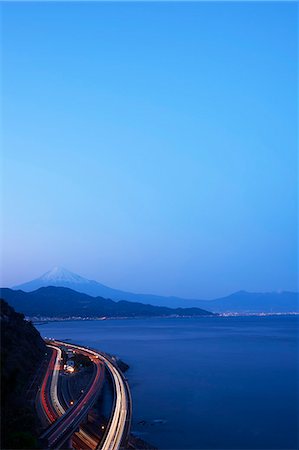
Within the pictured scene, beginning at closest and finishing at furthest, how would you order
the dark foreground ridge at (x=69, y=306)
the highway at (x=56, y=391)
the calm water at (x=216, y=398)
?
1. the calm water at (x=216, y=398)
2. the highway at (x=56, y=391)
3. the dark foreground ridge at (x=69, y=306)

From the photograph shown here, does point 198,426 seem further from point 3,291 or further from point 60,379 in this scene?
point 3,291

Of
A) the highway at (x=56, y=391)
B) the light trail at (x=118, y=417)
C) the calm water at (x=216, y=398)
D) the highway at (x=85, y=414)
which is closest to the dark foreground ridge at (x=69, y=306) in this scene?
the calm water at (x=216, y=398)

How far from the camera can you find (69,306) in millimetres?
122125

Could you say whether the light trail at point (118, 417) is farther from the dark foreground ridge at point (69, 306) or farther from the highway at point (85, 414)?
the dark foreground ridge at point (69, 306)

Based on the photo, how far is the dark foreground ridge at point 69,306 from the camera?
357 feet

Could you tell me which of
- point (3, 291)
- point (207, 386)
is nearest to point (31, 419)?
point (207, 386)

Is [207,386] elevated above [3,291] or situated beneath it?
situated beneath

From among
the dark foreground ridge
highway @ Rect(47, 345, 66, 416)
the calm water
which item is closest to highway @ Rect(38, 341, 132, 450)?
highway @ Rect(47, 345, 66, 416)

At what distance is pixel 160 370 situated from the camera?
87.5 ft

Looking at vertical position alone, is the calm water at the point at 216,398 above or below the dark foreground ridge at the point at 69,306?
below

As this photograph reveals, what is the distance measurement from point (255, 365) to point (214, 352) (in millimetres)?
6942

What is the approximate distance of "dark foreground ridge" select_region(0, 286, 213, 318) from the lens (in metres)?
109

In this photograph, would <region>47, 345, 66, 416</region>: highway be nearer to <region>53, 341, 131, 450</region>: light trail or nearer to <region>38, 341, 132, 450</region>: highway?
<region>38, 341, 132, 450</region>: highway

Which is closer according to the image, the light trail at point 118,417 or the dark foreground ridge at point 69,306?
the light trail at point 118,417
